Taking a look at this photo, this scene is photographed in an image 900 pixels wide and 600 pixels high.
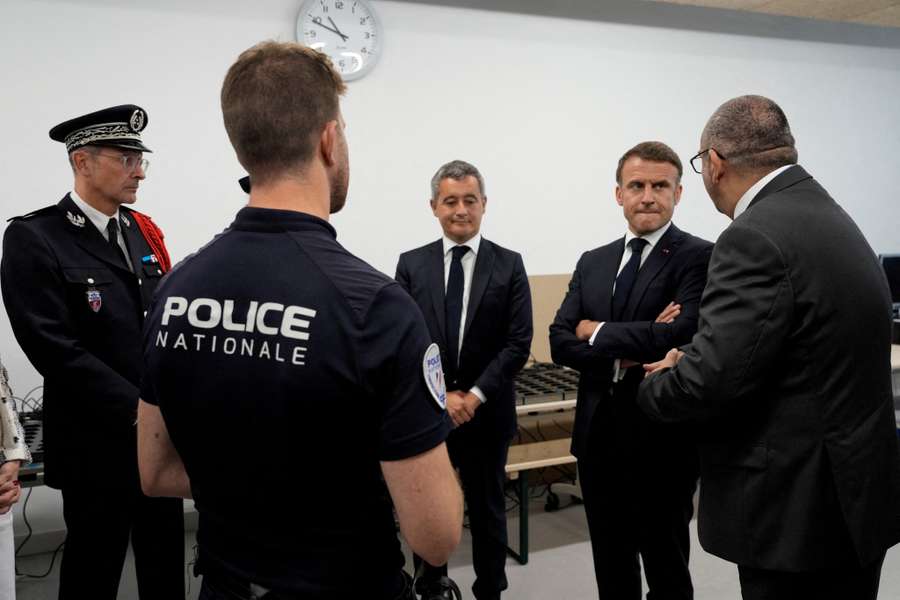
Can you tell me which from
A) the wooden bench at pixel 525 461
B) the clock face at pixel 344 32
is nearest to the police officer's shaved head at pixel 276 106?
the wooden bench at pixel 525 461

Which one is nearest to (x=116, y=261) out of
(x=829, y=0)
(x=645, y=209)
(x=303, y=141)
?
(x=303, y=141)

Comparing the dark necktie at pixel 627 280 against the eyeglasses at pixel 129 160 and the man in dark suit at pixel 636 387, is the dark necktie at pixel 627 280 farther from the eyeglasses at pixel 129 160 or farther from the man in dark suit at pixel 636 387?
the eyeglasses at pixel 129 160

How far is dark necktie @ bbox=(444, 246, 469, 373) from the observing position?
8.21 ft

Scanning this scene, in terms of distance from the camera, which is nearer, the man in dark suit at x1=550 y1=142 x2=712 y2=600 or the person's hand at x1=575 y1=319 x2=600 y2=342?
the man in dark suit at x1=550 y1=142 x2=712 y2=600

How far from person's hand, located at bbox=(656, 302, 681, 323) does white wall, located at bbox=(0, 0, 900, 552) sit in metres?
1.98

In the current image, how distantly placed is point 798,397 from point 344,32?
9.63 ft

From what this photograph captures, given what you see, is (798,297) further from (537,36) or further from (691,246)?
(537,36)

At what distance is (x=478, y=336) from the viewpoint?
2510mm

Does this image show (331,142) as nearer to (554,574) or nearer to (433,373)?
(433,373)

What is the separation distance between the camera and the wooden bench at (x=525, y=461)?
3.03 m

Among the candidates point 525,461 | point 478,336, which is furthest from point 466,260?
point 525,461

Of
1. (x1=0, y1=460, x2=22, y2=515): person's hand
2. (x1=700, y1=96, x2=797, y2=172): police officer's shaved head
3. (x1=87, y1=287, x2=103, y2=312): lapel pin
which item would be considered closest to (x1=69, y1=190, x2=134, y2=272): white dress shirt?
(x1=87, y1=287, x2=103, y2=312): lapel pin

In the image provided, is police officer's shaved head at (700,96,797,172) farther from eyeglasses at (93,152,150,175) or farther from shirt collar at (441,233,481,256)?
eyeglasses at (93,152,150,175)

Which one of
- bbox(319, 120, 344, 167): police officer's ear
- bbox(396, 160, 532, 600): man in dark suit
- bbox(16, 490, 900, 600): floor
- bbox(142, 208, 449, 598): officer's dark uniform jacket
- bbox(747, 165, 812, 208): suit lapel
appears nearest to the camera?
bbox(142, 208, 449, 598): officer's dark uniform jacket
